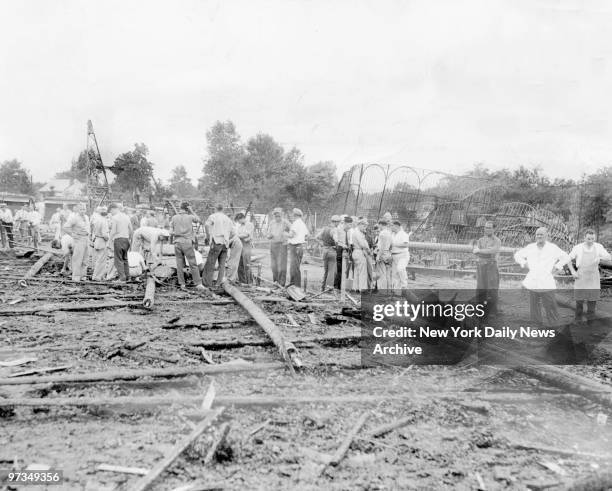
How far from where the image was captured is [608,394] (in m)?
4.38

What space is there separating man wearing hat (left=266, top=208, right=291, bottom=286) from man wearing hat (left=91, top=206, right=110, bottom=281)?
3.75m

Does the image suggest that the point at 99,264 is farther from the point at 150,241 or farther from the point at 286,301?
the point at 286,301

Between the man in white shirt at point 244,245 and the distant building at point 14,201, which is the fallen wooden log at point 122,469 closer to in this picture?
the man in white shirt at point 244,245

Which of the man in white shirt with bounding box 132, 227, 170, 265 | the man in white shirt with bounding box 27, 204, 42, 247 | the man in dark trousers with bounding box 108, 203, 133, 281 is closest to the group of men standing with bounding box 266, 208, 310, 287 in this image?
the man in white shirt with bounding box 132, 227, 170, 265

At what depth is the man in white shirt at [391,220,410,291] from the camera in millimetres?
10078

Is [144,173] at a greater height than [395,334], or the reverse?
[144,173]

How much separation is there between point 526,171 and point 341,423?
33690 millimetres

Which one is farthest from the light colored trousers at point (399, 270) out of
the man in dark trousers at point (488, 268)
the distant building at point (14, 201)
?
the distant building at point (14, 201)

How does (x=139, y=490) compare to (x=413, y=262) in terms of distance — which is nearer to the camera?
(x=139, y=490)

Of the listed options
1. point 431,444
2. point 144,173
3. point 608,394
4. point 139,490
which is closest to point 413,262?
point 608,394

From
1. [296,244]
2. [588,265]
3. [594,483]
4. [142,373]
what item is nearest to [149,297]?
[296,244]

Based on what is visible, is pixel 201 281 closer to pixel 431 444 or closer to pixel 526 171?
pixel 431 444

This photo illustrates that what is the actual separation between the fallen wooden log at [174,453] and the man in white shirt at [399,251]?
681 cm

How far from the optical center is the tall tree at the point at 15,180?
74.2 meters
